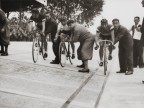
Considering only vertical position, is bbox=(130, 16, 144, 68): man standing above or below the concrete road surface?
above

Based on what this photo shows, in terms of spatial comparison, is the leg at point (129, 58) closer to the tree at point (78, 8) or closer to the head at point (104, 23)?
the head at point (104, 23)

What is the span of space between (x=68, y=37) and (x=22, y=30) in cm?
2384

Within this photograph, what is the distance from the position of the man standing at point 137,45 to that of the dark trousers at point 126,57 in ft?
3.59

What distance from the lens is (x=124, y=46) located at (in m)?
12.2

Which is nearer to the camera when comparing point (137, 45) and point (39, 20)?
point (39, 20)

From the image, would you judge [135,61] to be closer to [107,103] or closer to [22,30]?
[107,103]

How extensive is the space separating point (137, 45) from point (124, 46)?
6.31ft

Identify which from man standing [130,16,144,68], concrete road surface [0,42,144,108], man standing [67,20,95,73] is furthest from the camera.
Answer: man standing [130,16,144,68]

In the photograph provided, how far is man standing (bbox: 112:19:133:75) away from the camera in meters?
11.9

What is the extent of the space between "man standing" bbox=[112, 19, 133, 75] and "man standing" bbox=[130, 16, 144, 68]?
1.05 meters

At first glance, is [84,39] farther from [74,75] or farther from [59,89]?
[59,89]

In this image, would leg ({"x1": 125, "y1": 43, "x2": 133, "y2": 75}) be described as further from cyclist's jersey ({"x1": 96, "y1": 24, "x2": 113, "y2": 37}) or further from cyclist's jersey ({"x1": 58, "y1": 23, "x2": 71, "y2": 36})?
cyclist's jersey ({"x1": 58, "y1": 23, "x2": 71, "y2": 36})

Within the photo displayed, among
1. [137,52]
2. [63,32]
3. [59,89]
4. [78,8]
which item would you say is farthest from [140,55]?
[78,8]

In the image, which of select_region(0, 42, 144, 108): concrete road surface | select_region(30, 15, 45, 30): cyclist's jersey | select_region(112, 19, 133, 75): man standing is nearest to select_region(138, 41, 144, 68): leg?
select_region(112, 19, 133, 75): man standing
